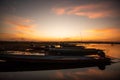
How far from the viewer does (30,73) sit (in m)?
14.4

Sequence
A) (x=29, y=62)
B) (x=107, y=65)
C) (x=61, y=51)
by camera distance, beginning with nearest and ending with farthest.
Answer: (x=29, y=62) < (x=107, y=65) < (x=61, y=51)

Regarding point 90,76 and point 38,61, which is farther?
point 38,61

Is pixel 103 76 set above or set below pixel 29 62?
below

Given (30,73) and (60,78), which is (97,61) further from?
(30,73)

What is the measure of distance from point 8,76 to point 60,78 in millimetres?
4338

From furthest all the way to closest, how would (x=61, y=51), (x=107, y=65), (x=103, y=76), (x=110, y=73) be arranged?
(x=61, y=51) → (x=107, y=65) → (x=110, y=73) → (x=103, y=76)

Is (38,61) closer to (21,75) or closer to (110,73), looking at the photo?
(21,75)

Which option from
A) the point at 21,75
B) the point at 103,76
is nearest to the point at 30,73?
the point at 21,75

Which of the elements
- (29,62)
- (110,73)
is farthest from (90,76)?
(29,62)

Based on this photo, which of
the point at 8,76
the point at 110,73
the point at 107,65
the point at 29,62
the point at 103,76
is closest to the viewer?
the point at 8,76

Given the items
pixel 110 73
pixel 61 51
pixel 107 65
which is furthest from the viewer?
pixel 61 51

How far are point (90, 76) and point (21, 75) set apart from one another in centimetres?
599

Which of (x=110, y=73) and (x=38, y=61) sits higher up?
(x=38, y=61)

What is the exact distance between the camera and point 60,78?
44.8ft
